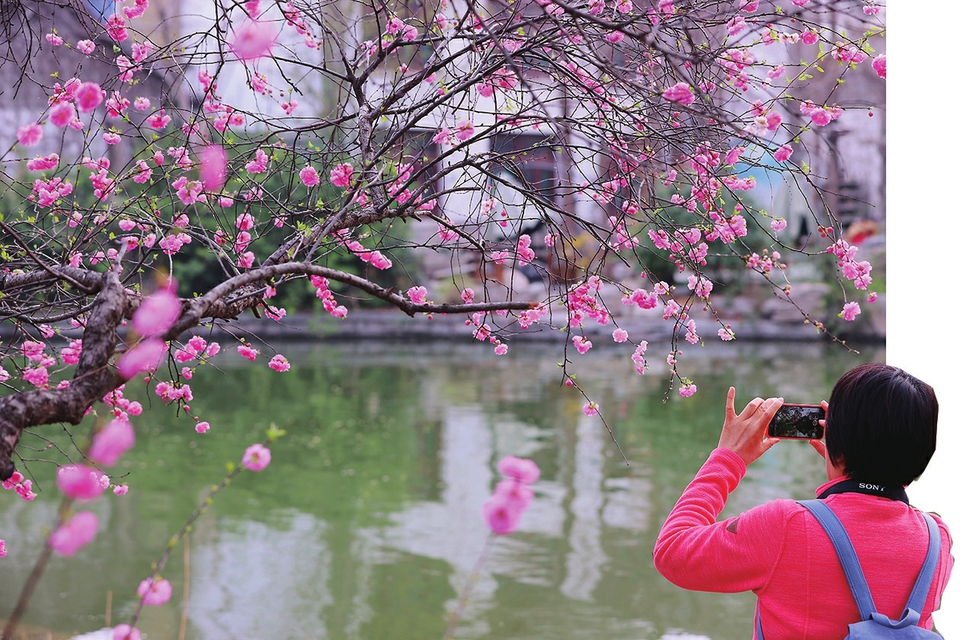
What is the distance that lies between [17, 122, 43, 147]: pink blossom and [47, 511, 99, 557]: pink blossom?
0.58 meters

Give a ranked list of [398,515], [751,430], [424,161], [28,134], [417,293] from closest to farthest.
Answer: [751,430], [28,134], [424,161], [417,293], [398,515]

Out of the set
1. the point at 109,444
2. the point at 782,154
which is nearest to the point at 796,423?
the point at 109,444

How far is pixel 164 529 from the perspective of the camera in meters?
3.70

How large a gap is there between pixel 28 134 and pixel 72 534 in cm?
63

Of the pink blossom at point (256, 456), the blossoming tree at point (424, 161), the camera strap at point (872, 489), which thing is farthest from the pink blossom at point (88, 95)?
the camera strap at point (872, 489)

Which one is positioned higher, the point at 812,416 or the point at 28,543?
the point at 812,416

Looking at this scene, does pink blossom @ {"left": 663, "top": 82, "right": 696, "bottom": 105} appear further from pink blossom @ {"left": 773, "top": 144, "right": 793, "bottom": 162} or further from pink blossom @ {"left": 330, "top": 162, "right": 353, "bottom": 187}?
pink blossom @ {"left": 330, "top": 162, "right": 353, "bottom": 187}

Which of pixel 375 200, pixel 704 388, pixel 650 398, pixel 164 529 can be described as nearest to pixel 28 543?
pixel 164 529

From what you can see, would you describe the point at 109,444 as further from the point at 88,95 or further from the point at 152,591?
the point at 88,95

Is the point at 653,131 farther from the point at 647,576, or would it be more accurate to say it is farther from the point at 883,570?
the point at 647,576

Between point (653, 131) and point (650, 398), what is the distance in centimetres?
509

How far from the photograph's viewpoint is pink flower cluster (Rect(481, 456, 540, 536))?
0.61m

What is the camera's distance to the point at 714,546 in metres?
0.74

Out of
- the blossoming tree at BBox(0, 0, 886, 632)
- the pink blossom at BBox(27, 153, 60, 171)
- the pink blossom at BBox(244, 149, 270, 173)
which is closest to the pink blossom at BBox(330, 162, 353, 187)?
the blossoming tree at BBox(0, 0, 886, 632)
